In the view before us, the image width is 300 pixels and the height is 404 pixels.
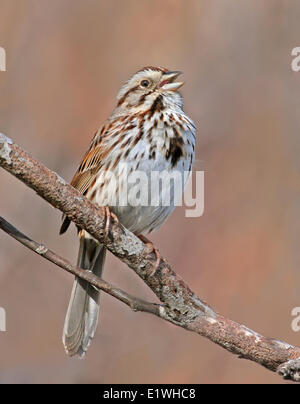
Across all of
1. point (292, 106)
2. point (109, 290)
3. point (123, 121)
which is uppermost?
point (292, 106)

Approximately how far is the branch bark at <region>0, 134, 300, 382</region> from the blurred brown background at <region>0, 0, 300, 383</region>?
1.45m

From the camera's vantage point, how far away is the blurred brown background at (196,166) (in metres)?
4.82

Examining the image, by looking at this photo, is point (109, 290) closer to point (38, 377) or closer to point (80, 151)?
point (38, 377)

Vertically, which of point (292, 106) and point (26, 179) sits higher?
point (292, 106)

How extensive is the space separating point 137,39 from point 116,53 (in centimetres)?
24

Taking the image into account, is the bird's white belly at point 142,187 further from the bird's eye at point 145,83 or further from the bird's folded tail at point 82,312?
the bird's eye at point 145,83

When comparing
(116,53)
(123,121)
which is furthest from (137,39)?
(123,121)

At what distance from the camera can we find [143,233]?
4.29 meters

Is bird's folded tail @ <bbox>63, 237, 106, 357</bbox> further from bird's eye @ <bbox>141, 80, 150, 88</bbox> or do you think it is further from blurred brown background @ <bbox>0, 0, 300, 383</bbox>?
bird's eye @ <bbox>141, 80, 150, 88</bbox>

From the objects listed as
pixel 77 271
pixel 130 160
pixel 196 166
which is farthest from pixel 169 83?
pixel 77 271

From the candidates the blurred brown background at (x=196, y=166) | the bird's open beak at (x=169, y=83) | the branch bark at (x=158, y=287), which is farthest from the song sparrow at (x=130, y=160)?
the blurred brown background at (x=196, y=166)

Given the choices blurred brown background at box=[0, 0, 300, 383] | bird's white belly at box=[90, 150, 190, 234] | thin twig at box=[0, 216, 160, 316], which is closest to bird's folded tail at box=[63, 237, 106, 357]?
bird's white belly at box=[90, 150, 190, 234]

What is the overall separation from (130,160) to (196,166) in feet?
2.97

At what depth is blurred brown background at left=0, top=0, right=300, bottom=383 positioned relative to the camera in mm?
4816
